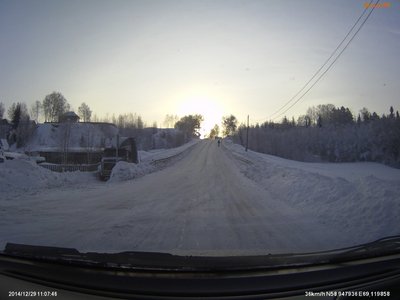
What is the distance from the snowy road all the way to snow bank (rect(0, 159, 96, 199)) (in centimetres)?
188

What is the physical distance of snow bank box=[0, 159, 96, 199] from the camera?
54.4 feet

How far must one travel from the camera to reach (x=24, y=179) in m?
18.2

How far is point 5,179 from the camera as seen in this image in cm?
1725

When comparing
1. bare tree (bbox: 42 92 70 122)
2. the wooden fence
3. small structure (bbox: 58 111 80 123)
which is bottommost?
the wooden fence

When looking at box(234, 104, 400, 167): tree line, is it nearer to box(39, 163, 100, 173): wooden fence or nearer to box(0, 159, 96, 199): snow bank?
box(39, 163, 100, 173): wooden fence

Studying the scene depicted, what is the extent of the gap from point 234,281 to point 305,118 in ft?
509

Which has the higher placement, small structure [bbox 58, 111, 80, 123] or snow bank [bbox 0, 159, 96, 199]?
small structure [bbox 58, 111, 80, 123]

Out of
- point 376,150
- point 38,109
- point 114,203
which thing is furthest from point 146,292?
point 38,109

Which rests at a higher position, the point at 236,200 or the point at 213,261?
the point at 213,261

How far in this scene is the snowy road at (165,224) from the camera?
7.59m

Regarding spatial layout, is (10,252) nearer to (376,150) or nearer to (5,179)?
(5,179)

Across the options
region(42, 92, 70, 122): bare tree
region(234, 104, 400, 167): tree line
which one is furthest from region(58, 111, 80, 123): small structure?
region(234, 104, 400, 167): tree line

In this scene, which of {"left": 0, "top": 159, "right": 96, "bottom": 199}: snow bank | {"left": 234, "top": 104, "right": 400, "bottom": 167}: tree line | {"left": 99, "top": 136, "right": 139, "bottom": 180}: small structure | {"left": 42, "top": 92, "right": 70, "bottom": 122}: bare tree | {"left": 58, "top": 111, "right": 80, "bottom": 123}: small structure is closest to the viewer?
{"left": 0, "top": 159, "right": 96, "bottom": 199}: snow bank

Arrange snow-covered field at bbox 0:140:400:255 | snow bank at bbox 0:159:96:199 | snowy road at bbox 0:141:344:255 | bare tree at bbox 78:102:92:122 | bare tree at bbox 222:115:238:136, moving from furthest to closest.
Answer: bare tree at bbox 222:115:238:136 → bare tree at bbox 78:102:92:122 → snow bank at bbox 0:159:96:199 → snow-covered field at bbox 0:140:400:255 → snowy road at bbox 0:141:344:255
